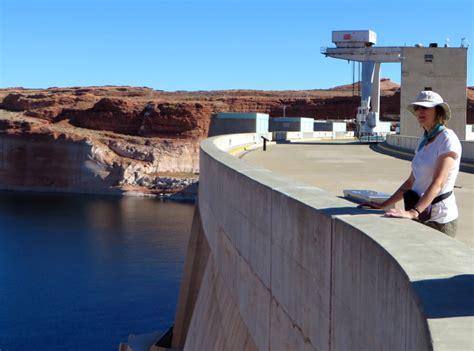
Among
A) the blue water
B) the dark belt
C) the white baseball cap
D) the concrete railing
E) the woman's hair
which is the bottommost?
the blue water

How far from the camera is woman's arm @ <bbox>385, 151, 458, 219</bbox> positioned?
393 cm

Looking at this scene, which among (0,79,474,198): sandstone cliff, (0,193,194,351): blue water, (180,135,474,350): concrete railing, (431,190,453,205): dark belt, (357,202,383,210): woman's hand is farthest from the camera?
(0,79,474,198): sandstone cliff

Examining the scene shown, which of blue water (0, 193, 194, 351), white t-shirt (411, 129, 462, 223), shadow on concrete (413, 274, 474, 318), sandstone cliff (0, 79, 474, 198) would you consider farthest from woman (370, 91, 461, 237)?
sandstone cliff (0, 79, 474, 198)

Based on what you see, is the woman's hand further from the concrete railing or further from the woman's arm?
the woman's arm

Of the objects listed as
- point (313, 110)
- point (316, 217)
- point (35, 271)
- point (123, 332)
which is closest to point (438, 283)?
point (316, 217)

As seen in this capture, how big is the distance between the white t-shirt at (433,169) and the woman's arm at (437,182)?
0.03 meters

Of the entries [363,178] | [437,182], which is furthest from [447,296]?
[363,178]

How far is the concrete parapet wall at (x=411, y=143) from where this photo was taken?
65.7ft

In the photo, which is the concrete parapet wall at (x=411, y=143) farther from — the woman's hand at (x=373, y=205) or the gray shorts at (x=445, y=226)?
Answer: the gray shorts at (x=445, y=226)

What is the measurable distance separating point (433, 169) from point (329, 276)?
812mm

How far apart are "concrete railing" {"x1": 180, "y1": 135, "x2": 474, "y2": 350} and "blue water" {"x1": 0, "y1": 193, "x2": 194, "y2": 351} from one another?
18.7m

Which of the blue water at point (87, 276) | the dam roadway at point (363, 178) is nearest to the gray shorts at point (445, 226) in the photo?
the dam roadway at point (363, 178)

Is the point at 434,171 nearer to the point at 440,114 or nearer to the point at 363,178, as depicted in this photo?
the point at 440,114

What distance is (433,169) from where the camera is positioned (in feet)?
13.3
